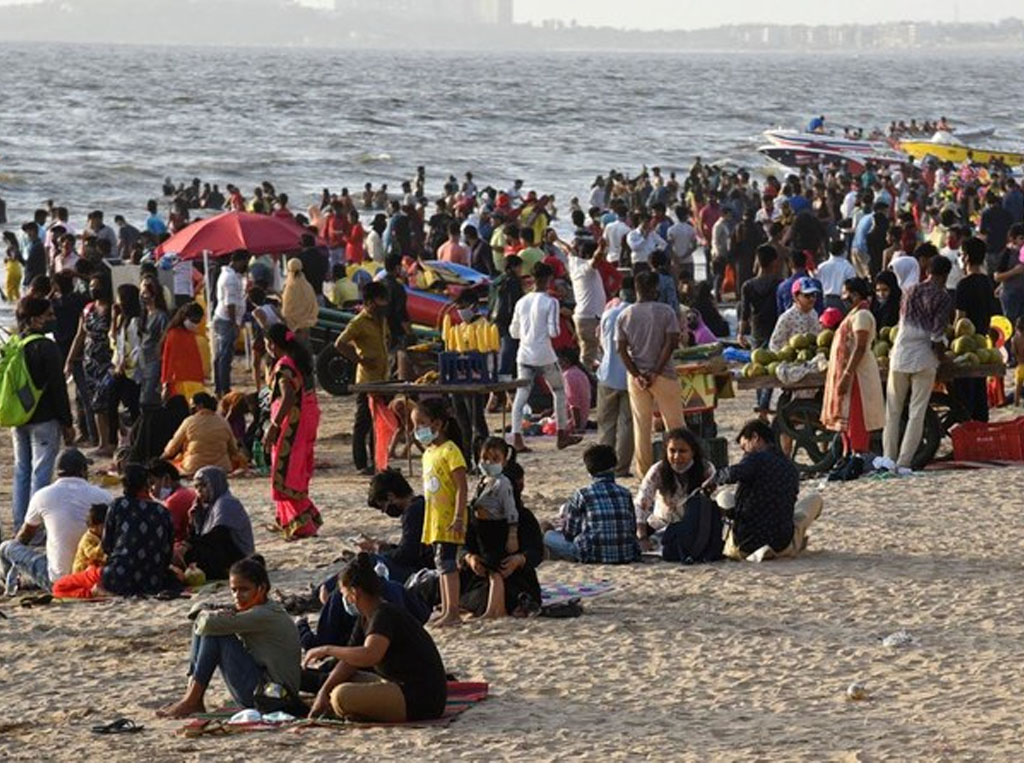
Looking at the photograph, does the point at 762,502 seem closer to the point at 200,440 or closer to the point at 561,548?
the point at 561,548

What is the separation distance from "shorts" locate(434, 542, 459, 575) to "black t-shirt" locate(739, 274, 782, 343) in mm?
6207

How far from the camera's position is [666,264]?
17016 millimetres

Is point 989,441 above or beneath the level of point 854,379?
beneath

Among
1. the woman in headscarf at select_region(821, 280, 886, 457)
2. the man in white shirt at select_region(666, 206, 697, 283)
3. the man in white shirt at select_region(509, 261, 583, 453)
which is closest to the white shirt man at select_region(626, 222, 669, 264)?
the man in white shirt at select_region(666, 206, 697, 283)

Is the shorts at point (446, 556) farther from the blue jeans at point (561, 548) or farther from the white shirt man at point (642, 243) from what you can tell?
the white shirt man at point (642, 243)

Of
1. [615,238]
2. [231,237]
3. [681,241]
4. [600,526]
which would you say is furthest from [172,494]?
[681,241]

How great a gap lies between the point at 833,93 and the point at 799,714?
131063mm

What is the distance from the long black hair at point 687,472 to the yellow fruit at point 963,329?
2896mm

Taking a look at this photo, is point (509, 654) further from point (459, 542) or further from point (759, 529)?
point (759, 529)

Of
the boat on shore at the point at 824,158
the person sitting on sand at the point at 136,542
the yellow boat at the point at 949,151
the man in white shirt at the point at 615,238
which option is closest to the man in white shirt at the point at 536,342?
the person sitting on sand at the point at 136,542

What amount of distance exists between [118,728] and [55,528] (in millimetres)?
3419

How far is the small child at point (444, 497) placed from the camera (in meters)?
10.9

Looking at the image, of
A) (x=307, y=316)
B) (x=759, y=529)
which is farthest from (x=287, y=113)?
(x=759, y=529)

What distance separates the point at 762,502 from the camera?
12.2 m
